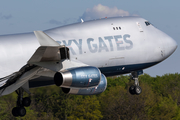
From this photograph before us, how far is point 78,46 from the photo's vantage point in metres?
21.7

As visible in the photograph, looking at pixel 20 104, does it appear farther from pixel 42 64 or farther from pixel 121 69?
pixel 121 69

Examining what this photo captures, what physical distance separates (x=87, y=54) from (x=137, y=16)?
6.67 meters

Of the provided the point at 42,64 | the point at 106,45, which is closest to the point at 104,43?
the point at 106,45

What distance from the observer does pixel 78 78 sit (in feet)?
58.9

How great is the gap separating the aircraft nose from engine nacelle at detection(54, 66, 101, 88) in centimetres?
896

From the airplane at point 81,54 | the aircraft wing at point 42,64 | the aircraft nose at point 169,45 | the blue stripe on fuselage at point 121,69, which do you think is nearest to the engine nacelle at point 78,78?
the airplane at point 81,54

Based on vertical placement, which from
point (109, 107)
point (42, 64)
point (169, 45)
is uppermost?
point (42, 64)

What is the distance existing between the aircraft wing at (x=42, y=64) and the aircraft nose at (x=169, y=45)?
932 cm

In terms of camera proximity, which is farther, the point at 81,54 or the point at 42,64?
the point at 81,54

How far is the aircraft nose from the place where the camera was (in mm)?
25672

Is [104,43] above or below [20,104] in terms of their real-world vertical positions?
above

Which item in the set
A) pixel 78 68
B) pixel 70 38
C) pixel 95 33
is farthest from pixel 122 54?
pixel 78 68

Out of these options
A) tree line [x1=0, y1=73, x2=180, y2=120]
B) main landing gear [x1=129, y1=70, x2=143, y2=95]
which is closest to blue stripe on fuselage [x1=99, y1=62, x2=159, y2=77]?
main landing gear [x1=129, y1=70, x2=143, y2=95]

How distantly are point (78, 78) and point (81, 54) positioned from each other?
4.02 m
